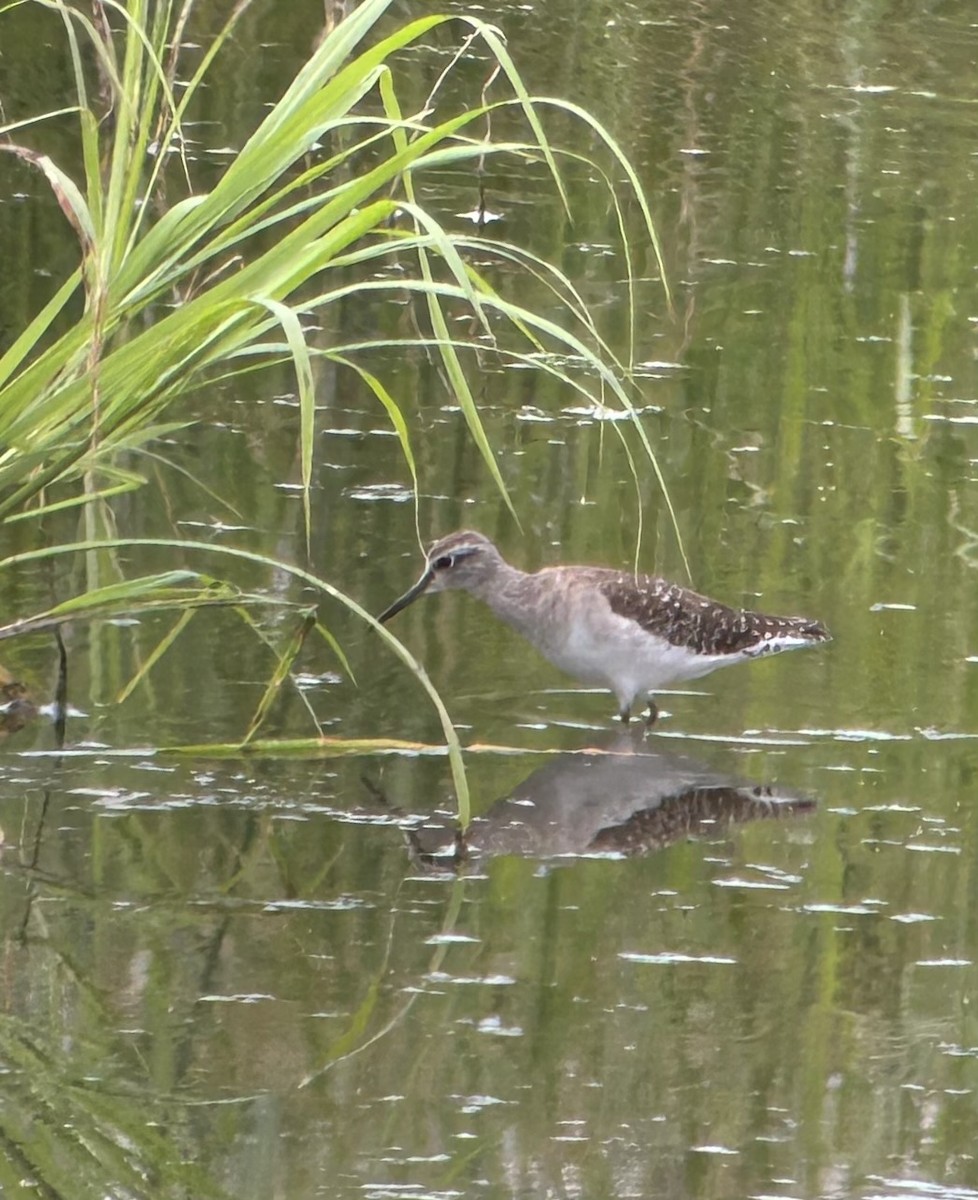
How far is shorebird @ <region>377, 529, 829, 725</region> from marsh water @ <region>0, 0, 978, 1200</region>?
5.4 inches

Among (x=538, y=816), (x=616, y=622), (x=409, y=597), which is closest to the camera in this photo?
A: (x=538, y=816)

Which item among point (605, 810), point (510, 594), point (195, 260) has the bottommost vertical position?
point (605, 810)

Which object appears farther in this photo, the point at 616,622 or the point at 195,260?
the point at 616,622

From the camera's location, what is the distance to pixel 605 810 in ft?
19.7

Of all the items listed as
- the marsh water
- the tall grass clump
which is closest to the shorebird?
the marsh water

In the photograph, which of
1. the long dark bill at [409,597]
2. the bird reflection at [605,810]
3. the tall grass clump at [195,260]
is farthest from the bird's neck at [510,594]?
the tall grass clump at [195,260]

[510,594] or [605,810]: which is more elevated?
[510,594]

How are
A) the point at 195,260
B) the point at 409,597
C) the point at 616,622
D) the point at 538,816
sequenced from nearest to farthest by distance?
the point at 195,260 → the point at 538,816 → the point at 616,622 → the point at 409,597

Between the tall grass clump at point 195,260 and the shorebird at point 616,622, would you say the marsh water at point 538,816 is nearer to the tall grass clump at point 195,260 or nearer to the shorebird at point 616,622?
the shorebird at point 616,622

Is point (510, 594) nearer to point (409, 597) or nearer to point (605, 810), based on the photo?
point (409, 597)

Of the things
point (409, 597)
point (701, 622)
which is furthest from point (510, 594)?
point (701, 622)

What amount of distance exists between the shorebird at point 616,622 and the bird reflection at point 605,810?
14.8 inches

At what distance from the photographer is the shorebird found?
6.73 m

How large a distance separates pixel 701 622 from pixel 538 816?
3.62ft
